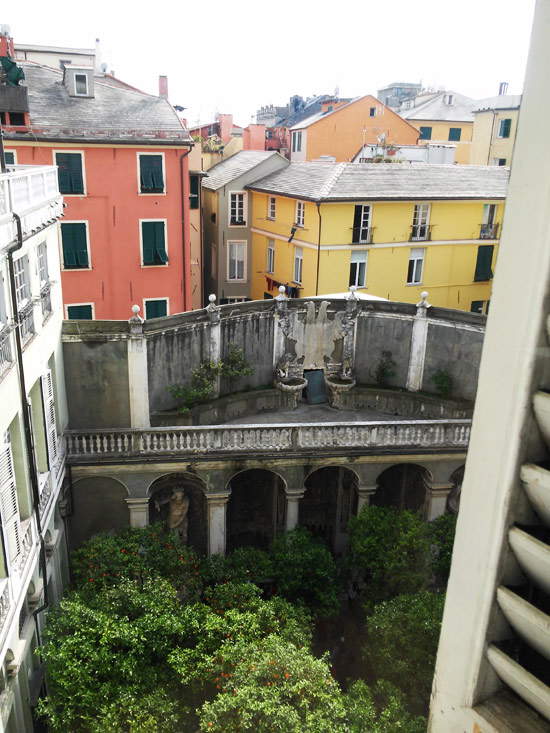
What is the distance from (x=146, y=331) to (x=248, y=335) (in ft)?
18.4

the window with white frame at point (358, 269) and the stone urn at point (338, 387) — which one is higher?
the window with white frame at point (358, 269)

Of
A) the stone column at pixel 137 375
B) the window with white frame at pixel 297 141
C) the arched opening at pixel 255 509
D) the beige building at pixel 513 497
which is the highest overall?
the window with white frame at pixel 297 141

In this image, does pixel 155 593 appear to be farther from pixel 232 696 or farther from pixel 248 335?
pixel 248 335

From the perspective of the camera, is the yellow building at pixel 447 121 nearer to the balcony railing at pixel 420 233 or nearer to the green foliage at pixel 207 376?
the balcony railing at pixel 420 233

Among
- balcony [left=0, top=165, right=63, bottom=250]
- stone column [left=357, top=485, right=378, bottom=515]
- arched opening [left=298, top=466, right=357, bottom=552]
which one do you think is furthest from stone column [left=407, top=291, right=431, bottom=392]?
balcony [left=0, top=165, right=63, bottom=250]

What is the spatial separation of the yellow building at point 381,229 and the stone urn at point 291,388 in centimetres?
1284

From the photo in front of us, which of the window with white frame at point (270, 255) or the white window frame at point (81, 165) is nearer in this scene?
the white window frame at point (81, 165)

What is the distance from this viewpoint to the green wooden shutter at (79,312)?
3697 centimetres

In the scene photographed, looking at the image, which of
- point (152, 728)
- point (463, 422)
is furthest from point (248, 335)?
point (152, 728)

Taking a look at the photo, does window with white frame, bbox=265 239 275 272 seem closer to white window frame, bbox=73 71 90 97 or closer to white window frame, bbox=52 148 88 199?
white window frame, bbox=52 148 88 199

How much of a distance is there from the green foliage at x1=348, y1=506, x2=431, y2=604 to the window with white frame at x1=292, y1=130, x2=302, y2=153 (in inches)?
1593

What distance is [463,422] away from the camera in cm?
2448

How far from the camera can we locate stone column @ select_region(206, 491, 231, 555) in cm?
2397

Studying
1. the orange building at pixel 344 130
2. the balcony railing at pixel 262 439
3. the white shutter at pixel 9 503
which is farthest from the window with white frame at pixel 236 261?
the white shutter at pixel 9 503
